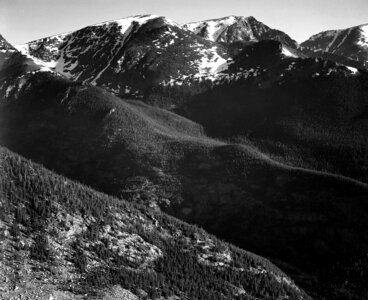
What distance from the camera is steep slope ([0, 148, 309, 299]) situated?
94.7 m

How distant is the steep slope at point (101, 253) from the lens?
9469 centimetres

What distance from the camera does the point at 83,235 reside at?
112 meters

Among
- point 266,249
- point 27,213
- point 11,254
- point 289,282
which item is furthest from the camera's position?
point 266,249

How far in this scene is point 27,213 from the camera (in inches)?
4272

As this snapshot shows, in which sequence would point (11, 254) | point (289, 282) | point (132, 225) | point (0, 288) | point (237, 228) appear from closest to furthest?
1. point (0, 288)
2. point (11, 254)
3. point (132, 225)
4. point (289, 282)
5. point (237, 228)

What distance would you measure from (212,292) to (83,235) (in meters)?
32.0

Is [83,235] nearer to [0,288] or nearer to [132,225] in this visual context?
[132,225]

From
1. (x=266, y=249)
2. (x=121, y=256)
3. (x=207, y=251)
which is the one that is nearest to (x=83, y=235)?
(x=121, y=256)

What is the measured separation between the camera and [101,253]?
109m

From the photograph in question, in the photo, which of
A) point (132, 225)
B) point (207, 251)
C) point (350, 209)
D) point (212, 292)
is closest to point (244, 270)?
point (207, 251)

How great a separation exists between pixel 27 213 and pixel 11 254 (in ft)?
51.2

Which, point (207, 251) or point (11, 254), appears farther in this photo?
point (207, 251)

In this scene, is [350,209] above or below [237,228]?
above

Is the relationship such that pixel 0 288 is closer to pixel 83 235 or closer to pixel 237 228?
pixel 83 235
